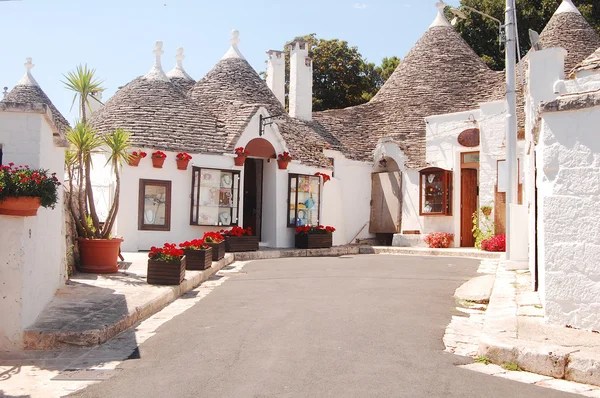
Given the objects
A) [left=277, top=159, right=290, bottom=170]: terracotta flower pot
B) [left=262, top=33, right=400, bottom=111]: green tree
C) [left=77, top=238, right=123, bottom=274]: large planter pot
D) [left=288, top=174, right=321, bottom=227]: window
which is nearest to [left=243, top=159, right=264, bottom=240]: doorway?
[left=277, top=159, right=290, bottom=170]: terracotta flower pot

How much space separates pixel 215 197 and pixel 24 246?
12.0 meters

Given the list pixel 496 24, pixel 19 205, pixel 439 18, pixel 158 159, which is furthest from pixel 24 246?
pixel 496 24

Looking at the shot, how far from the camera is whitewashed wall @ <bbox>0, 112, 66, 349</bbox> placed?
6152 mm

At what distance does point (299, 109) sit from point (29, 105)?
732 inches

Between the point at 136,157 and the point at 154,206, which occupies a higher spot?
the point at 136,157

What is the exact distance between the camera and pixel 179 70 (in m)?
27.8

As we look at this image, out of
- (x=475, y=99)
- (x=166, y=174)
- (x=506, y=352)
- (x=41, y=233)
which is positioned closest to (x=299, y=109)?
(x=475, y=99)

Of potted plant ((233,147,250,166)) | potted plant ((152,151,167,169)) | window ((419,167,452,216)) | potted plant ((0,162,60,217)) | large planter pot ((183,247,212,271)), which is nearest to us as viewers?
potted plant ((0,162,60,217))

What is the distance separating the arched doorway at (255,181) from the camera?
63.4 feet

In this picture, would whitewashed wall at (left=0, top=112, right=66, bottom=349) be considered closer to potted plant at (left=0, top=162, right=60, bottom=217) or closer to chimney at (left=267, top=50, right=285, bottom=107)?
potted plant at (left=0, top=162, right=60, bottom=217)

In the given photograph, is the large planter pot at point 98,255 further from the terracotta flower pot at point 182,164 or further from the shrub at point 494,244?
the shrub at point 494,244

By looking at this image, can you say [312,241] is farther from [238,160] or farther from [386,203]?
[386,203]

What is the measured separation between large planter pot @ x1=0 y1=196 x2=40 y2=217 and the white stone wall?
17.1ft

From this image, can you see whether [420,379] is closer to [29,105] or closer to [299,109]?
[29,105]
